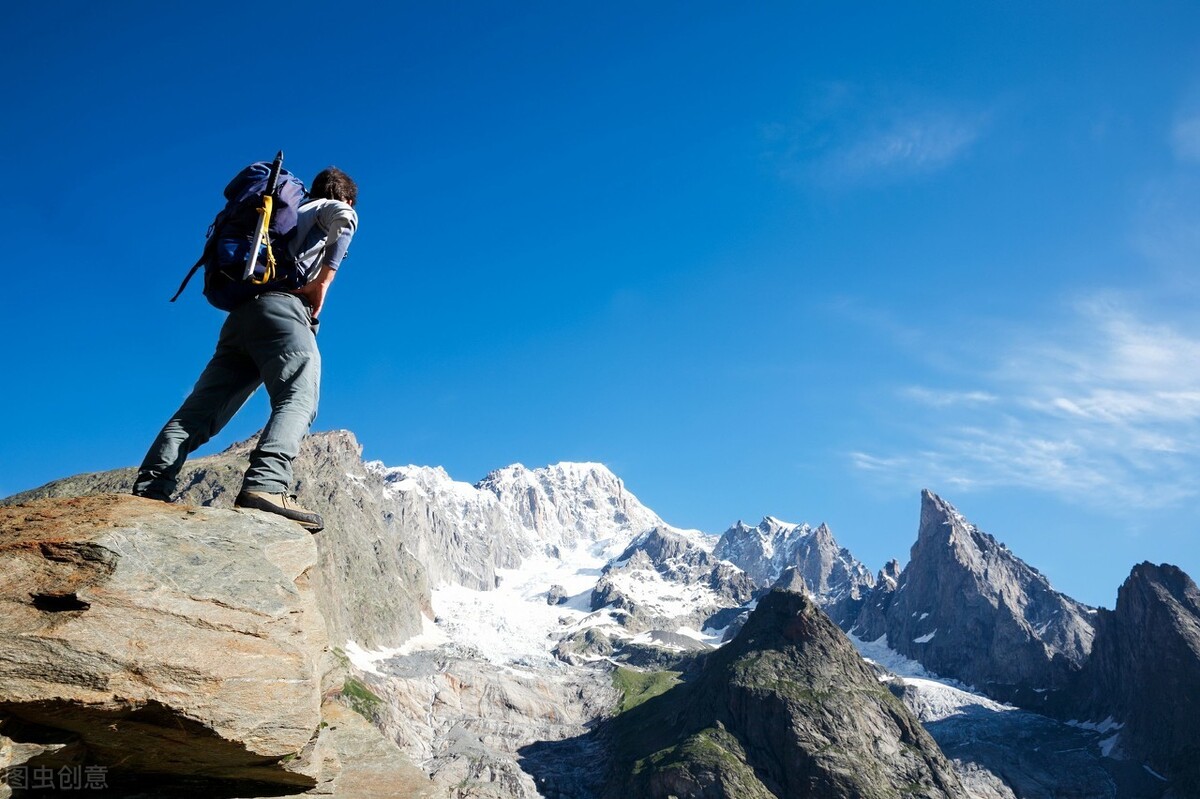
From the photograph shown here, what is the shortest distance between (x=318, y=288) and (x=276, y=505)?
3168 mm

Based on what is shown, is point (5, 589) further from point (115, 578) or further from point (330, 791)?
point (330, 791)

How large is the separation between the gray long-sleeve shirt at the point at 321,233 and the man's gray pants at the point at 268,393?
56 centimetres

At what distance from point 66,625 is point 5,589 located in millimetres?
781

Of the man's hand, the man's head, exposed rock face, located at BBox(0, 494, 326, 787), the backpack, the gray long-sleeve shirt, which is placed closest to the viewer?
exposed rock face, located at BBox(0, 494, 326, 787)

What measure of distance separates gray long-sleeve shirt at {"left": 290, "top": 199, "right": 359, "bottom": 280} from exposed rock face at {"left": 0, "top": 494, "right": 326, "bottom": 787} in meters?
3.76

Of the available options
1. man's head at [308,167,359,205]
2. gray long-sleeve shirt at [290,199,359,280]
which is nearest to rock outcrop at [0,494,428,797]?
gray long-sleeve shirt at [290,199,359,280]

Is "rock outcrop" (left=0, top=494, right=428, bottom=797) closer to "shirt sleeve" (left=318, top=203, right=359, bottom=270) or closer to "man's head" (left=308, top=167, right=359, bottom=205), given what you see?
"shirt sleeve" (left=318, top=203, right=359, bottom=270)

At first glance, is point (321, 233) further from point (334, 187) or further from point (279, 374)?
point (279, 374)

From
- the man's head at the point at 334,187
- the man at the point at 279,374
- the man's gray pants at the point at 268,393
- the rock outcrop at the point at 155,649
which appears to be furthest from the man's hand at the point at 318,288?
the rock outcrop at the point at 155,649

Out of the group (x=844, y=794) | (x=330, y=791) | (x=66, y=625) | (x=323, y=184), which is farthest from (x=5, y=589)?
(x=844, y=794)

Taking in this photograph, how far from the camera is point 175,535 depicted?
9.44m

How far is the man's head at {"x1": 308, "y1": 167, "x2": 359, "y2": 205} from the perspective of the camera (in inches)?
470

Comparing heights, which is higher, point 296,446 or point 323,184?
point 323,184

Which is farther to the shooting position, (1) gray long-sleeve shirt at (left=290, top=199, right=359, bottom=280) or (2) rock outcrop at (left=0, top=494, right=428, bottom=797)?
(1) gray long-sleeve shirt at (left=290, top=199, right=359, bottom=280)
